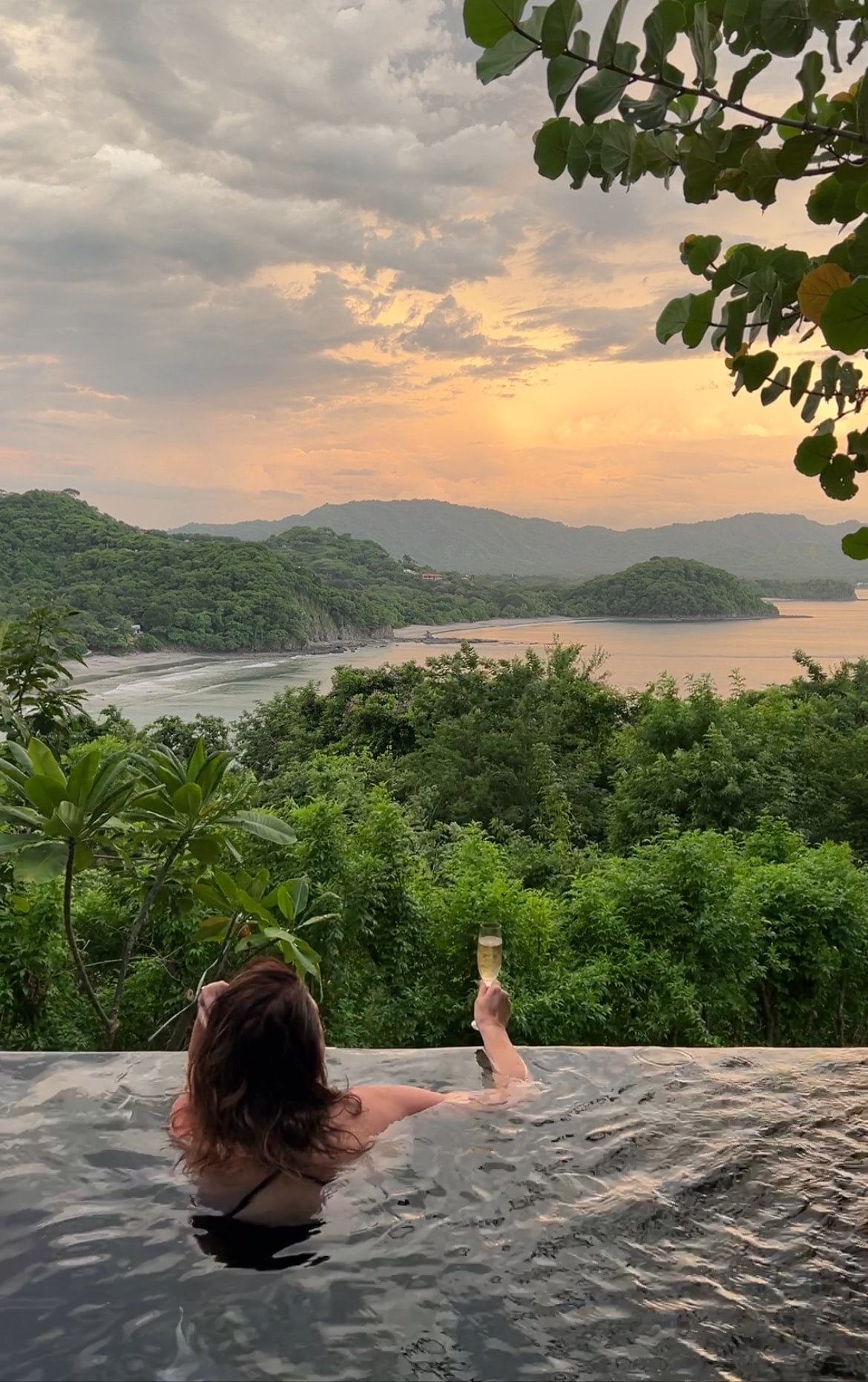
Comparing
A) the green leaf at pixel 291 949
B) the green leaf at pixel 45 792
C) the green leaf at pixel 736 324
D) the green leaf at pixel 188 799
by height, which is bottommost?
the green leaf at pixel 291 949

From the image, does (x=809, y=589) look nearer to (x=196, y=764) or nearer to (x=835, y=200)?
(x=196, y=764)

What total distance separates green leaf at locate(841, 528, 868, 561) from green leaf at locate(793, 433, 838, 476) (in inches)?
5.0

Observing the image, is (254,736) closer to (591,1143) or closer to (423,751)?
(423,751)

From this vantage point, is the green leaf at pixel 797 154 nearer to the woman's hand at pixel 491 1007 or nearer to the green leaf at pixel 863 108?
the green leaf at pixel 863 108

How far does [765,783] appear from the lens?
951 centimetres

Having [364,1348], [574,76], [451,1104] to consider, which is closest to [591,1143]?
[451,1104]

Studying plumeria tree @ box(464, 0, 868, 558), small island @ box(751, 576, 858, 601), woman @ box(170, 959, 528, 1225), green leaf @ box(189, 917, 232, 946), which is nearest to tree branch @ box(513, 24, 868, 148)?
plumeria tree @ box(464, 0, 868, 558)

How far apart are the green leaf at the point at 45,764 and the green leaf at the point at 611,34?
1.81 meters

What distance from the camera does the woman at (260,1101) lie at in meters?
1.91

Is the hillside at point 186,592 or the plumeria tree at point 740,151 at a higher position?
the hillside at point 186,592

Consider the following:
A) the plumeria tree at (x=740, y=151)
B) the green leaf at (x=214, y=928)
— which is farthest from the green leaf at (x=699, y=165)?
the green leaf at (x=214, y=928)

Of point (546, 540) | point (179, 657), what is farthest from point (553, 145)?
point (546, 540)

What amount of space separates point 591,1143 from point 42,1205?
1.13 meters

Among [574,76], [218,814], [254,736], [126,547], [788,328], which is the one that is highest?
[126,547]
